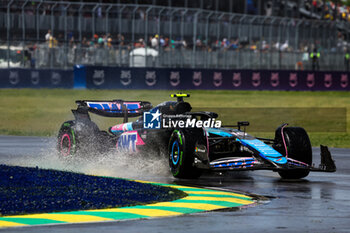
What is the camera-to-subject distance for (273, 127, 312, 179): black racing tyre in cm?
1369

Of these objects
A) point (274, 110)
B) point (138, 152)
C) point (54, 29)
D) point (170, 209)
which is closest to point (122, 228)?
point (170, 209)

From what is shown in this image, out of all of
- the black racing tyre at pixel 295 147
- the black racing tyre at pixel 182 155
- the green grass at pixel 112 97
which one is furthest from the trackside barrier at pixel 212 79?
the black racing tyre at pixel 295 147

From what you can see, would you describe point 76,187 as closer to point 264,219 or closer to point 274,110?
point 264,219

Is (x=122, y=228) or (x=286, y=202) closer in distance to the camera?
(x=122, y=228)

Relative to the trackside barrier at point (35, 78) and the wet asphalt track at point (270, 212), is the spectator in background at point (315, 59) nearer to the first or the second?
the trackside barrier at point (35, 78)

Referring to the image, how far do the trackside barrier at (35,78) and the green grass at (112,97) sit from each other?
313 mm

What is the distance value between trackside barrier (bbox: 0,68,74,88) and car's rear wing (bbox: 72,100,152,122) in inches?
977

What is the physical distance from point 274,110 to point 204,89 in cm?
1159

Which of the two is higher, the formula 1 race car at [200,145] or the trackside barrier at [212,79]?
the trackside barrier at [212,79]

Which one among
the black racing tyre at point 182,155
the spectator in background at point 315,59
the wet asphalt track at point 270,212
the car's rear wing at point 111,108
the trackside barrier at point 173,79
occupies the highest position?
the spectator in background at point 315,59

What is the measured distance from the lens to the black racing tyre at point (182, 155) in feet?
43.6

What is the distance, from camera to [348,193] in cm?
1199

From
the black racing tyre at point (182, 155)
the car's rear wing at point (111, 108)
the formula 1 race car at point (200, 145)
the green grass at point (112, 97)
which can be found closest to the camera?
the formula 1 race car at point (200, 145)

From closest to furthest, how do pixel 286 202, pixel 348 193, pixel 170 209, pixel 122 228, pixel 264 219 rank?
pixel 122 228 < pixel 264 219 < pixel 170 209 < pixel 286 202 < pixel 348 193
